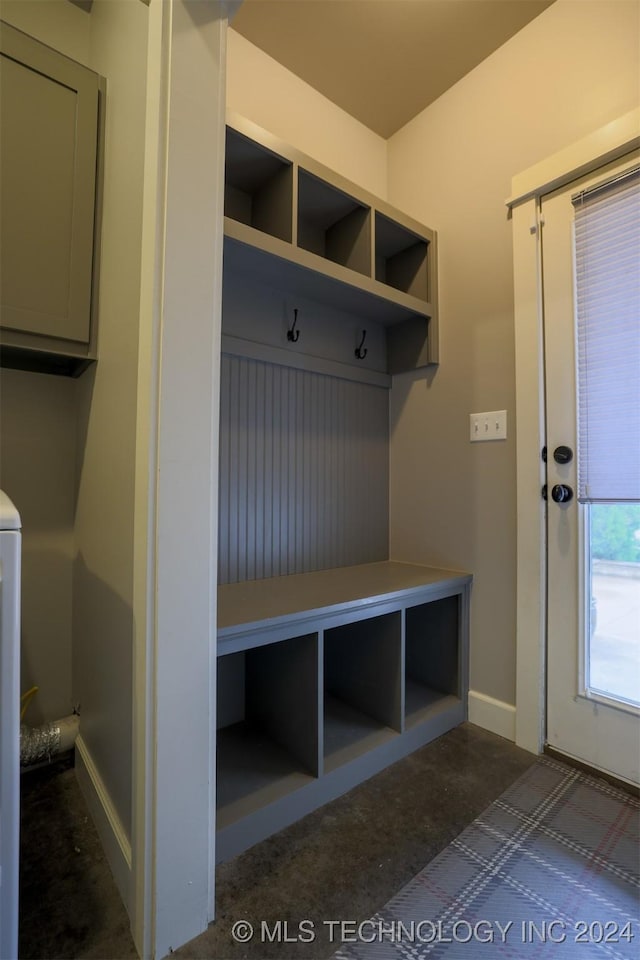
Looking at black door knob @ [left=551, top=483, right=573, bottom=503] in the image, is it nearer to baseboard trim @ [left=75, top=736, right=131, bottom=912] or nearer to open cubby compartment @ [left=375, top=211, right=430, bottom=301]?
open cubby compartment @ [left=375, top=211, right=430, bottom=301]

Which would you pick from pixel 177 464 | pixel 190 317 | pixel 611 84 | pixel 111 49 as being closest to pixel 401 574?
pixel 177 464

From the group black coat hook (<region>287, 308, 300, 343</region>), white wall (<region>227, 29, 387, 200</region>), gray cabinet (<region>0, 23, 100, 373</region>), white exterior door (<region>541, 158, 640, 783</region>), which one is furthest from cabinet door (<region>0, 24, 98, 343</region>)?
white exterior door (<region>541, 158, 640, 783</region>)

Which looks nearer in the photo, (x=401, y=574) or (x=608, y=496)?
(x=608, y=496)

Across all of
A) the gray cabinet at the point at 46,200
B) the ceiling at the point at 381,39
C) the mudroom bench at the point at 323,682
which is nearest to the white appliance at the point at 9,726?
the mudroom bench at the point at 323,682

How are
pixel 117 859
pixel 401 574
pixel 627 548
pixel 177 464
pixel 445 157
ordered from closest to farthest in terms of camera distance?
pixel 177 464 < pixel 117 859 < pixel 627 548 < pixel 401 574 < pixel 445 157

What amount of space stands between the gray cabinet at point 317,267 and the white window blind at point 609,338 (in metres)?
0.61

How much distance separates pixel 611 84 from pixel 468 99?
633mm

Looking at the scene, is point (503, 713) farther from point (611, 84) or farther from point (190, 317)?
point (611, 84)

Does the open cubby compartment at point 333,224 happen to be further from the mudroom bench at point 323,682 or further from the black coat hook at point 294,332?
the mudroom bench at point 323,682

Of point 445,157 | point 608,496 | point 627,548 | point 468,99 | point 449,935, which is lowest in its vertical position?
point 449,935

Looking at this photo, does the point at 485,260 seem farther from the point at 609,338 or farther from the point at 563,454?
the point at 563,454

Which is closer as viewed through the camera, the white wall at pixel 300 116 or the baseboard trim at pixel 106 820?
the baseboard trim at pixel 106 820

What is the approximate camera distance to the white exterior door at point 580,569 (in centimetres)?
135

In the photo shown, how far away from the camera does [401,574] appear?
1.76 m
